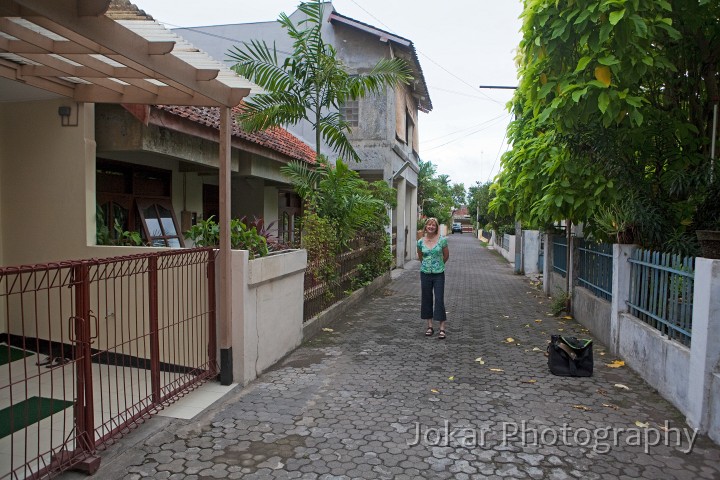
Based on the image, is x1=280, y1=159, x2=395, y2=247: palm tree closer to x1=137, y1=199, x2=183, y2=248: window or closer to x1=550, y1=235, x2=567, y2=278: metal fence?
x1=137, y1=199, x2=183, y2=248: window

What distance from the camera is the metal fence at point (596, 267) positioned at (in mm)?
7398

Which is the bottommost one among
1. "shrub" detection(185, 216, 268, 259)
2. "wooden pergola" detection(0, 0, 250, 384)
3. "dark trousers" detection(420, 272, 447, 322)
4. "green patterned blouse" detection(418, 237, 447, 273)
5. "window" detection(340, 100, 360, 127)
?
"dark trousers" detection(420, 272, 447, 322)

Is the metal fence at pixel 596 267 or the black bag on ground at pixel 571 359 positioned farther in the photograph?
the metal fence at pixel 596 267

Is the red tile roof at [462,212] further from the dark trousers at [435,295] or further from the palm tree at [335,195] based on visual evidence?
the dark trousers at [435,295]

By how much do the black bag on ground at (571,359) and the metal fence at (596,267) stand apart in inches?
77.6

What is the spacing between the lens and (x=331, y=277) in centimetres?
857

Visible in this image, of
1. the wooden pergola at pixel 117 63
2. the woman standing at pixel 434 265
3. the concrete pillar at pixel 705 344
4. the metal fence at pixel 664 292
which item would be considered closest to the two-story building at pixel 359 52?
the woman standing at pixel 434 265

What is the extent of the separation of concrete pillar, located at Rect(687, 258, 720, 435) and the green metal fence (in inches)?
122

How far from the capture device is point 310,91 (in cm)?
814

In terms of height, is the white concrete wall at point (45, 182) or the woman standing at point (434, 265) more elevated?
the white concrete wall at point (45, 182)

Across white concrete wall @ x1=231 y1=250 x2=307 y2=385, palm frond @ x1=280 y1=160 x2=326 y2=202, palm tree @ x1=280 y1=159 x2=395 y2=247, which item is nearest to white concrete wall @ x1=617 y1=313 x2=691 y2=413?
white concrete wall @ x1=231 y1=250 x2=307 y2=385

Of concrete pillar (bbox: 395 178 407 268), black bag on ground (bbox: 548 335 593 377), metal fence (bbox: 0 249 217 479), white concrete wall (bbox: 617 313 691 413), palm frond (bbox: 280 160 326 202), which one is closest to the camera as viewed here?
metal fence (bbox: 0 249 217 479)

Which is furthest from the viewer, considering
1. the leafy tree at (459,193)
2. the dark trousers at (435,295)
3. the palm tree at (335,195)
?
the leafy tree at (459,193)

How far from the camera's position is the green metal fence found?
24.3 feet
